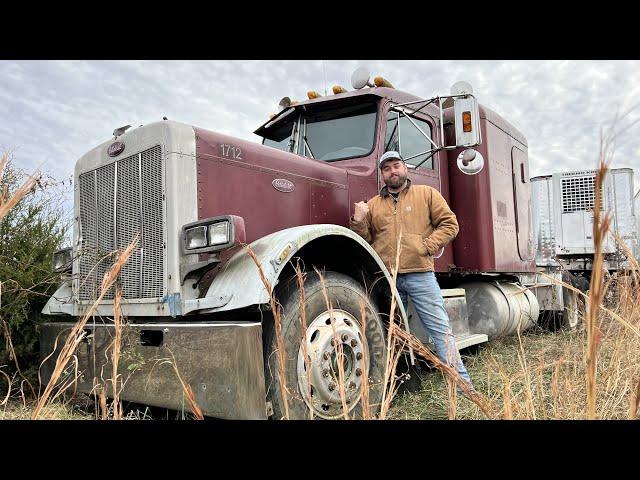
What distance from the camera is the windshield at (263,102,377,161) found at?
4.66 m

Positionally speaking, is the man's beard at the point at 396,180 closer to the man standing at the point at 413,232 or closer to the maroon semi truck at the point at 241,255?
the man standing at the point at 413,232

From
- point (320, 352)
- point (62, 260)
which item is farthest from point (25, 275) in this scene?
point (320, 352)

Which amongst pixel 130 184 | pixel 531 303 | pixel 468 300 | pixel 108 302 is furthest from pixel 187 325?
pixel 531 303

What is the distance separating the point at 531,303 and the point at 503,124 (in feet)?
8.53

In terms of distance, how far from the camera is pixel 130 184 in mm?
3361

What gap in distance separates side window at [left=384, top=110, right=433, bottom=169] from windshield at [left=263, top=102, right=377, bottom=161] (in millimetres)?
190

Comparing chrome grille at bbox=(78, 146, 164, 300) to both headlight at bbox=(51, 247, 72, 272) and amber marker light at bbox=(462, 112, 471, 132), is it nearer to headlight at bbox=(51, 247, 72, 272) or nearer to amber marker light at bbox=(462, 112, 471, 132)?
headlight at bbox=(51, 247, 72, 272)

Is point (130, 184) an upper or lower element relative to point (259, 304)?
upper

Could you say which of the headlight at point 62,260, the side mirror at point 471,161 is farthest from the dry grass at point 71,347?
the side mirror at point 471,161

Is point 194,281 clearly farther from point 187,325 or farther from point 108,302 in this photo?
point 108,302

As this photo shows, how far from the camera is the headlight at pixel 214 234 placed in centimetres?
279

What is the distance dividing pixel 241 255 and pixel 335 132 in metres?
2.16

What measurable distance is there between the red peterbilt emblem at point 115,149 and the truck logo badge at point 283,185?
109cm

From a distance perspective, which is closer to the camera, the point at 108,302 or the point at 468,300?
the point at 108,302
